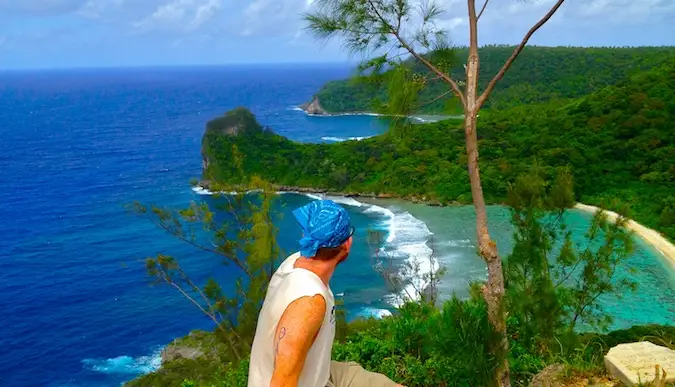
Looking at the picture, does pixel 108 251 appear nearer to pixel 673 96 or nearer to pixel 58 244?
pixel 58 244

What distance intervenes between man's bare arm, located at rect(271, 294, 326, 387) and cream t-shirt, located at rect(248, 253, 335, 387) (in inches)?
1.2

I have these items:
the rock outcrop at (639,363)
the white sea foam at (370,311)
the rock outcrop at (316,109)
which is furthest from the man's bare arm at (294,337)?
the rock outcrop at (316,109)

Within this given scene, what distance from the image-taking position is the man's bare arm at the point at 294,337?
1858 millimetres

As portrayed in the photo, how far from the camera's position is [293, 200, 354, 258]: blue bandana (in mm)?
2012

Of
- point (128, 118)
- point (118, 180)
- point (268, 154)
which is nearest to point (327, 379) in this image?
point (268, 154)

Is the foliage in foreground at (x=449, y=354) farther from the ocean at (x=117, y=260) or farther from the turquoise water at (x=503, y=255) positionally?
the turquoise water at (x=503, y=255)

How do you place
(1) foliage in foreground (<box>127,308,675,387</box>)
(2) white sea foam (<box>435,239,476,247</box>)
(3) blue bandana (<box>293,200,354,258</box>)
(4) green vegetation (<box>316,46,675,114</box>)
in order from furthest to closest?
1. (4) green vegetation (<box>316,46,675,114</box>)
2. (2) white sea foam (<box>435,239,476,247</box>)
3. (1) foliage in foreground (<box>127,308,675,387</box>)
4. (3) blue bandana (<box>293,200,354,258</box>)

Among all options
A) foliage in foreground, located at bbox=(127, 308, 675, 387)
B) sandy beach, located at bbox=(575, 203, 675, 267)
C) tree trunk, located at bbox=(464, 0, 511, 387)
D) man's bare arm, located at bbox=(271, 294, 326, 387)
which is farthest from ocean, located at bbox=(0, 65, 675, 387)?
man's bare arm, located at bbox=(271, 294, 326, 387)

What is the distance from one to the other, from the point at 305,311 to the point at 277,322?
12 centimetres

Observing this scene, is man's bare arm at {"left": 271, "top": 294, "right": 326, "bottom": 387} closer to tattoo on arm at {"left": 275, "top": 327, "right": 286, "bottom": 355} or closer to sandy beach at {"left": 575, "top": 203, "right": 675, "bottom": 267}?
tattoo on arm at {"left": 275, "top": 327, "right": 286, "bottom": 355}

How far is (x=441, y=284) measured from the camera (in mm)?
23578

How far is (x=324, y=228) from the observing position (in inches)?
79.0

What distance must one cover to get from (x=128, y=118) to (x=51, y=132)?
14941mm

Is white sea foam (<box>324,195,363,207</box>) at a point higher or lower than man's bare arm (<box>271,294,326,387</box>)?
lower
